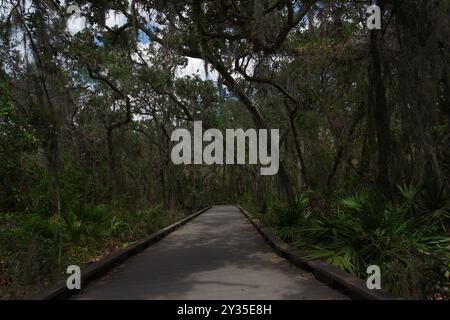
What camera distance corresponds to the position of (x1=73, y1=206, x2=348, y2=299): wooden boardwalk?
716cm

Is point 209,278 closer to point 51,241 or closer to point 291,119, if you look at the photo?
point 51,241

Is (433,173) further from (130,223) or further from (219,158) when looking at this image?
(219,158)

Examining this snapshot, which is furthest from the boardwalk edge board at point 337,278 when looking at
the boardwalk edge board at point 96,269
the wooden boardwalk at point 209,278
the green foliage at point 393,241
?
the boardwalk edge board at point 96,269

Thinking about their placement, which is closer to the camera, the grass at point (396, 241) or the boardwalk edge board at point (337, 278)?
the boardwalk edge board at point (337, 278)

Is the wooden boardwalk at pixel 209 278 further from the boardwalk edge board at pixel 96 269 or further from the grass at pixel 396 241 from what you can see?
the grass at pixel 396 241

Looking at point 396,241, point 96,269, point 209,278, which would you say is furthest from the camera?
point 96,269

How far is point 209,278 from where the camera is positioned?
27.9ft

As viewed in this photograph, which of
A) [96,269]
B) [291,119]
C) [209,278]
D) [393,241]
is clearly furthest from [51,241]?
[291,119]

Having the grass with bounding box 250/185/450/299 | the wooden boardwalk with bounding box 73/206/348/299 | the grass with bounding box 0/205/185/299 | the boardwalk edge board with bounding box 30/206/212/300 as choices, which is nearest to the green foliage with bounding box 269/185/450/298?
the grass with bounding box 250/185/450/299

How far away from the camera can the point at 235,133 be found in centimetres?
3653

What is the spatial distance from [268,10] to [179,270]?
21.5ft

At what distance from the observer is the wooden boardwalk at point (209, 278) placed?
23.5 ft

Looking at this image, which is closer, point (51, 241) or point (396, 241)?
point (396, 241)
